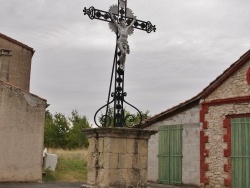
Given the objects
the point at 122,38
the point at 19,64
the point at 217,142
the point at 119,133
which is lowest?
the point at 217,142

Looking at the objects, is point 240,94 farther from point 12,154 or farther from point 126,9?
point 12,154

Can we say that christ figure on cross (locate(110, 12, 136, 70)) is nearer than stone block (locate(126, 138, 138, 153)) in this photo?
No

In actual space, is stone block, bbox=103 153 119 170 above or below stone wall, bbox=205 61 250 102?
Answer: below

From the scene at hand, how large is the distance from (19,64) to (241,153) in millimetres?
13690

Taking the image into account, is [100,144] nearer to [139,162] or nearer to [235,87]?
[139,162]

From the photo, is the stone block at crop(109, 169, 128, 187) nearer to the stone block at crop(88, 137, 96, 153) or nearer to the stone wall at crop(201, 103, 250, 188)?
the stone block at crop(88, 137, 96, 153)

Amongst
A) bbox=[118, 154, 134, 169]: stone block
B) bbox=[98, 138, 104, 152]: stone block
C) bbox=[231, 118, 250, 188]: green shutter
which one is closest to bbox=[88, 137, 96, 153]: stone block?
bbox=[98, 138, 104, 152]: stone block

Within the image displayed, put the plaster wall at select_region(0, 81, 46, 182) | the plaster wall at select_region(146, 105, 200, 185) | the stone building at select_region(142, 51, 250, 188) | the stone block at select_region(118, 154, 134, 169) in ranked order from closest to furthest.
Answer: the stone block at select_region(118, 154, 134, 169) < the stone building at select_region(142, 51, 250, 188) < the plaster wall at select_region(146, 105, 200, 185) < the plaster wall at select_region(0, 81, 46, 182)

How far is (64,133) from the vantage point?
132 feet

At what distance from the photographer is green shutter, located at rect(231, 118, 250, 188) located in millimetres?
12281

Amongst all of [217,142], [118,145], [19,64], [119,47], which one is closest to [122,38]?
[119,47]

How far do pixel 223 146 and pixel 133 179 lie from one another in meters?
7.34

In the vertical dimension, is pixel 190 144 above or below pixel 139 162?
above

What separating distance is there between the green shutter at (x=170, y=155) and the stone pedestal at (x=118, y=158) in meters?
8.53
